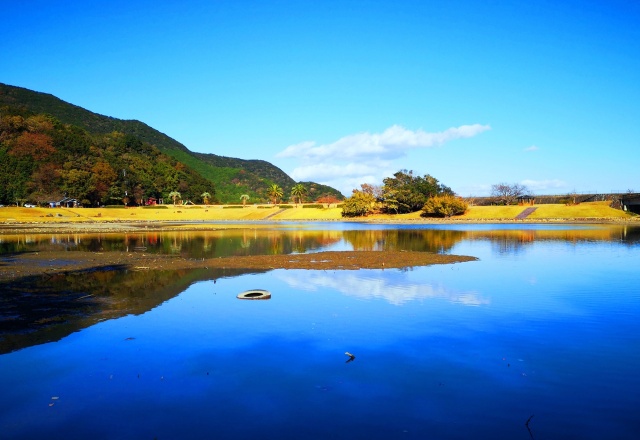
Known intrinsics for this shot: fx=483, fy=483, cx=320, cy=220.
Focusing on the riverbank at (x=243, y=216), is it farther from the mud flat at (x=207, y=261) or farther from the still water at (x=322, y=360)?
the still water at (x=322, y=360)

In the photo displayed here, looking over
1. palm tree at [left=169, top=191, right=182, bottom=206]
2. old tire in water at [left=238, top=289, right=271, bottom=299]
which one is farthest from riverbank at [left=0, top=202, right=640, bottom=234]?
old tire in water at [left=238, top=289, right=271, bottom=299]

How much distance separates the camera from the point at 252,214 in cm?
11081

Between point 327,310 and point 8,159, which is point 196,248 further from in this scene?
point 8,159

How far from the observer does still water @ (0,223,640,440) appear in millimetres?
8156

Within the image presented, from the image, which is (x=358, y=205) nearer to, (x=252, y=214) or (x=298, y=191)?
(x=252, y=214)

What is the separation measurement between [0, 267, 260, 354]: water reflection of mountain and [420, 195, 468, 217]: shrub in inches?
2972

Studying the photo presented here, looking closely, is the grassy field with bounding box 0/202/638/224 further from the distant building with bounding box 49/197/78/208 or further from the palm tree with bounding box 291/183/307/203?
the palm tree with bounding box 291/183/307/203

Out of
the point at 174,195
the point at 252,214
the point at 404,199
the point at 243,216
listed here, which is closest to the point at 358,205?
the point at 404,199

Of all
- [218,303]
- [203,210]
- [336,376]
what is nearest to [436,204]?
[203,210]

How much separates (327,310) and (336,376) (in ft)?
20.2

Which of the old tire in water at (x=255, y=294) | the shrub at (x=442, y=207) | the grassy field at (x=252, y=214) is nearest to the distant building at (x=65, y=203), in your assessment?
the grassy field at (x=252, y=214)

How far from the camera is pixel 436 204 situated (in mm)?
96250

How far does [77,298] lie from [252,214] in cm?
9262

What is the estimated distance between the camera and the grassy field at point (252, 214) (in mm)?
89000
